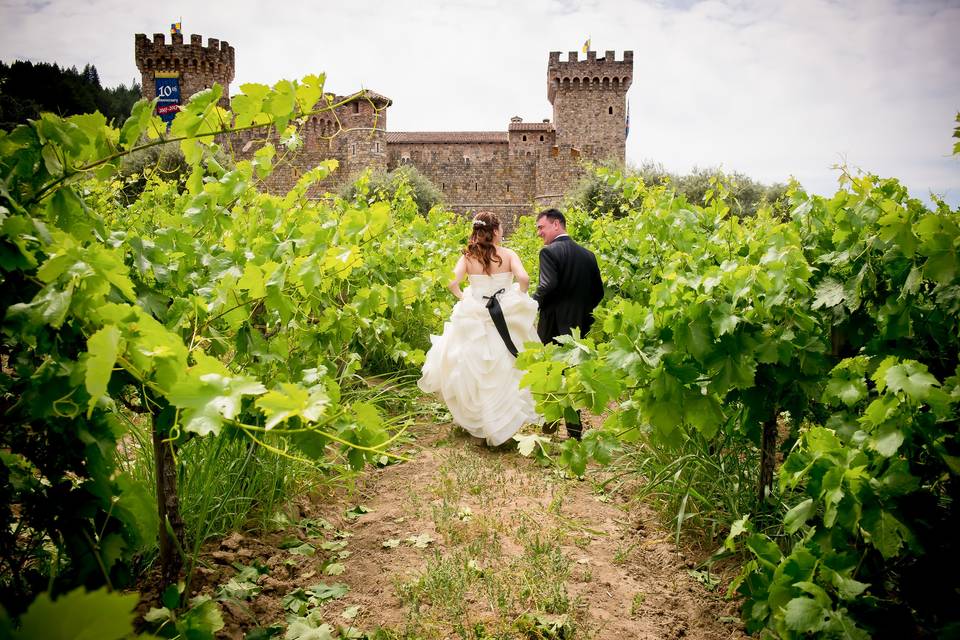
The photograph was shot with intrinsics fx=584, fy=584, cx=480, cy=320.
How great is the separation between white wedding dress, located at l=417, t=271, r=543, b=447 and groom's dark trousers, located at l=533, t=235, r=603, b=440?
0.19 metres

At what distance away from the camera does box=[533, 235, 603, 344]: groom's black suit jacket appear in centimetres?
450

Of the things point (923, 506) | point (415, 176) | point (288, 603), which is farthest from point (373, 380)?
point (415, 176)

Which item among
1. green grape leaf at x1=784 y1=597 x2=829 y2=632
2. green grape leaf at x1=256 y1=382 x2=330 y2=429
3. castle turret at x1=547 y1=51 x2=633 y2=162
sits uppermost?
castle turret at x1=547 y1=51 x2=633 y2=162

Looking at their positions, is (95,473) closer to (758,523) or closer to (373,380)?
(758,523)

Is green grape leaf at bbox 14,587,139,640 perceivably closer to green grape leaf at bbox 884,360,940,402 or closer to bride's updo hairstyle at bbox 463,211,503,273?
green grape leaf at bbox 884,360,940,402

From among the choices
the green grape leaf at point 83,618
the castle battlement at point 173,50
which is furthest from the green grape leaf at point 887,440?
the castle battlement at point 173,50

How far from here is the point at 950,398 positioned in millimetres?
1313

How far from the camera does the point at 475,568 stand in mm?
2541

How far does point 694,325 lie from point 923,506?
0.75 meters

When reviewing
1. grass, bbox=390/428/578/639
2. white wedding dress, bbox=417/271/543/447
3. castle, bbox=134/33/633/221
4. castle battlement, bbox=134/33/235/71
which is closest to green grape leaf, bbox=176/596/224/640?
→ grass, bbox=390/428/578/639

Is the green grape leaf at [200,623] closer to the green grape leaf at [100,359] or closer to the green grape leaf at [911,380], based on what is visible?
the green grape leaf at [100,359]

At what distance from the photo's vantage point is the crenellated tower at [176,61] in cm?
3509

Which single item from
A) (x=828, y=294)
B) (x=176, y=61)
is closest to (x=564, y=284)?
(x=828, y=294)

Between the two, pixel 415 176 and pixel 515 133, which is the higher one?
pixel 515 133
